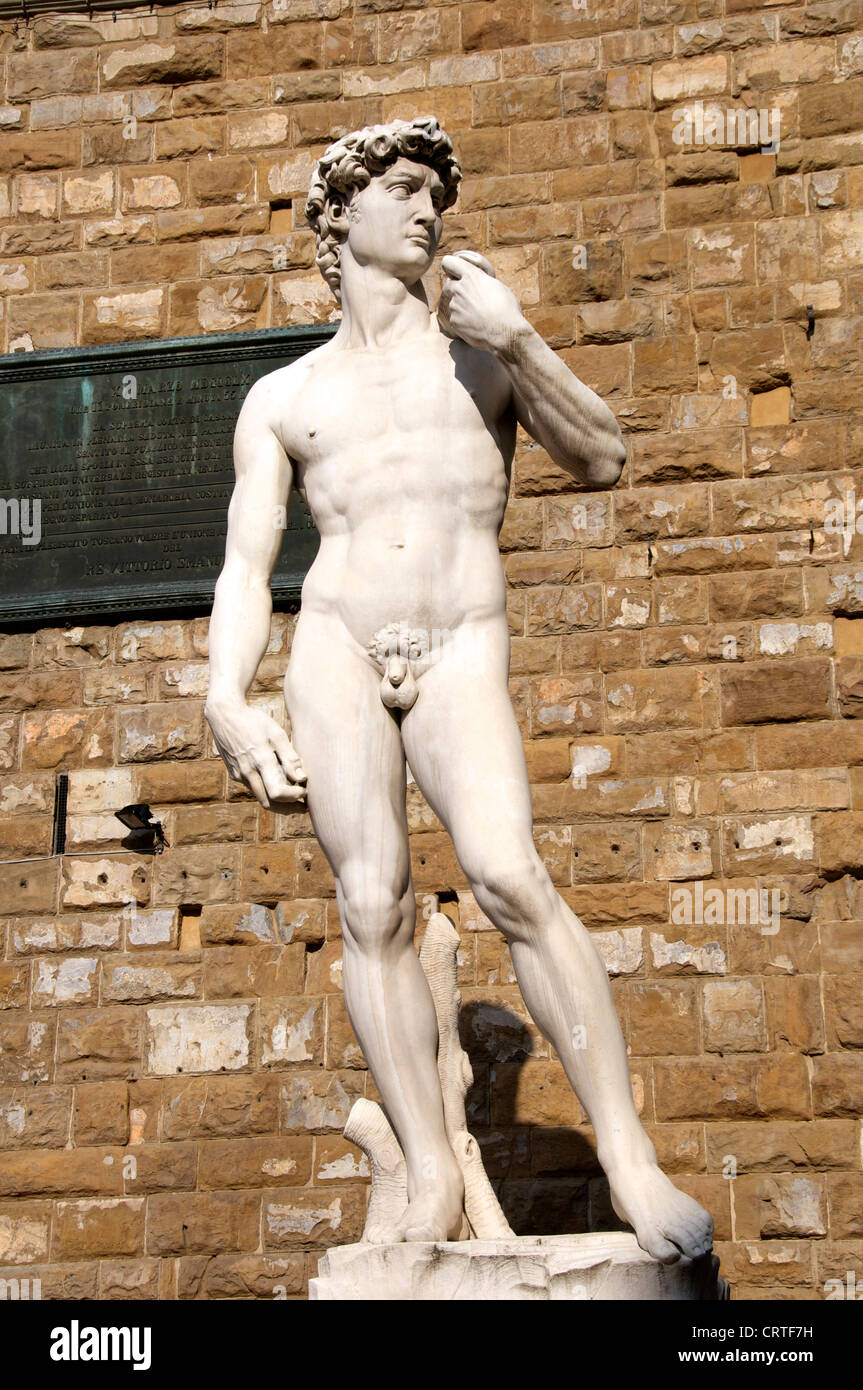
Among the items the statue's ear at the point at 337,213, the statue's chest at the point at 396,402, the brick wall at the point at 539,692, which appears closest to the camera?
the statue's chest at the point at 396,402

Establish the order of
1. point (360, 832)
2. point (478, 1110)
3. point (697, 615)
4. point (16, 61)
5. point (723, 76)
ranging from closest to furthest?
point (360, 832) → point (478, 1110) → point (697, 615) → point (723, 76) → point (16, 61)

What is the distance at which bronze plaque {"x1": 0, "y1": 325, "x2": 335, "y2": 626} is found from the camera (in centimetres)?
809

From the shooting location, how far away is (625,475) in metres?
7.81

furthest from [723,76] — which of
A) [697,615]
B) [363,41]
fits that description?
[697,615]

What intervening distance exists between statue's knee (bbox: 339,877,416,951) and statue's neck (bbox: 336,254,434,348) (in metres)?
1.34

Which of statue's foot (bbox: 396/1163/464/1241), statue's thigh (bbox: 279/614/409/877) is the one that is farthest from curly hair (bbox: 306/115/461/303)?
statue's foot (bbox: 396/1163/464/1241)

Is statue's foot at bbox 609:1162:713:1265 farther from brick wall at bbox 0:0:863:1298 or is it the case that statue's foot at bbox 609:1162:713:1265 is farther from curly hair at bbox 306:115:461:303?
brick wall at bbox 0:0:863:1298

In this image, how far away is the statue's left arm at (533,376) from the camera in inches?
187

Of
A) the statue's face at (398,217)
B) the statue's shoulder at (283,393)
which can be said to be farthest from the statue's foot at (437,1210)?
the statue's face at (398,217)

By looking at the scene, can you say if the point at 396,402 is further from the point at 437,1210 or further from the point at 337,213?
the point at 437,1210

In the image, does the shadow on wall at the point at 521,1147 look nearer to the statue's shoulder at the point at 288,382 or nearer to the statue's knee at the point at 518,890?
the statue's knee at the point at 518,890

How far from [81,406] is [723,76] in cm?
283

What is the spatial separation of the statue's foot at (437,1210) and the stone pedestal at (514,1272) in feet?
0.23

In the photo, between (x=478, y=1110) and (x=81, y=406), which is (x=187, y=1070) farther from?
(x=81, y=406)
